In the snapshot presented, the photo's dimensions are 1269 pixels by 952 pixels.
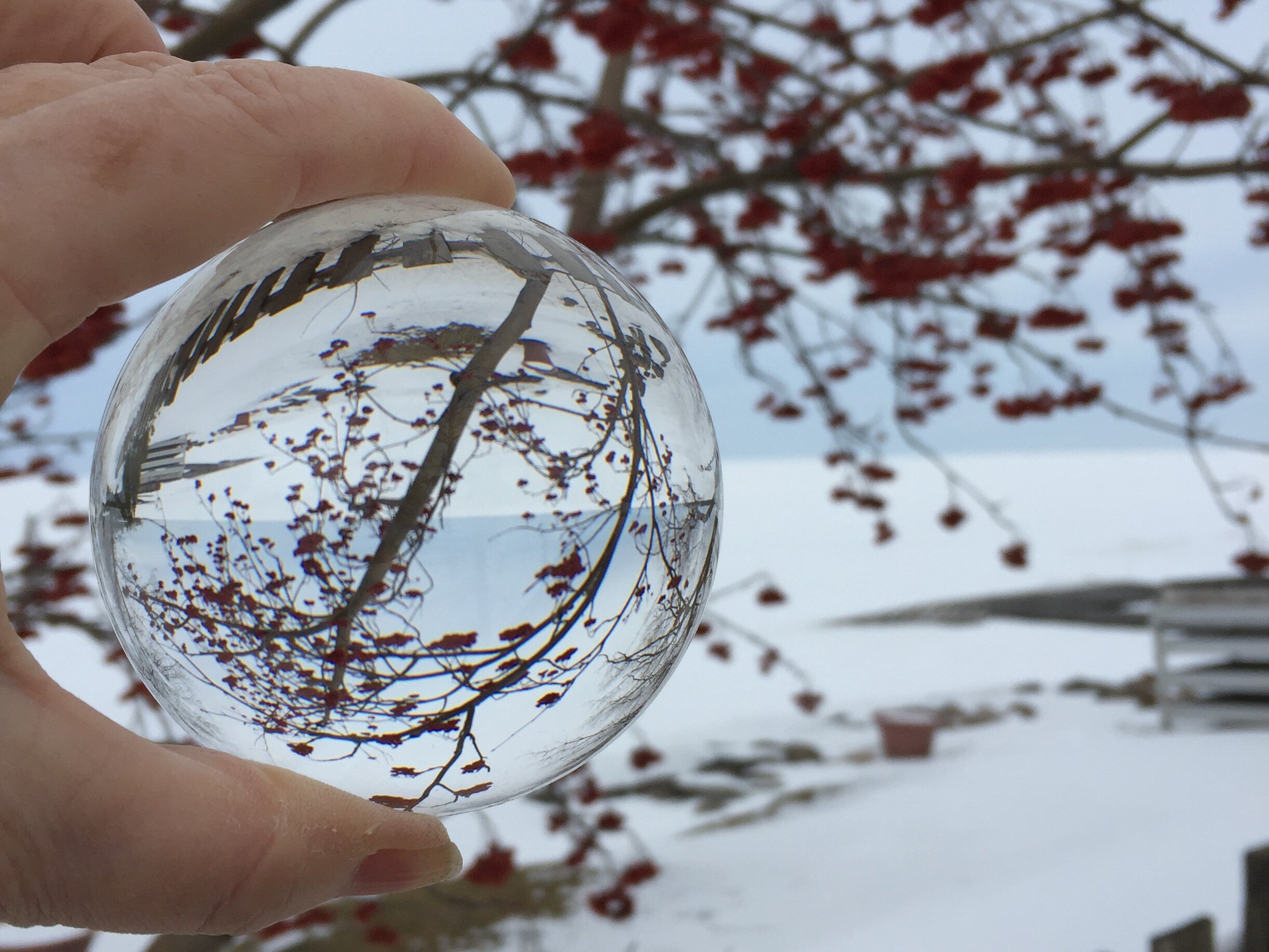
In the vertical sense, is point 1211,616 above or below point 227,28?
below

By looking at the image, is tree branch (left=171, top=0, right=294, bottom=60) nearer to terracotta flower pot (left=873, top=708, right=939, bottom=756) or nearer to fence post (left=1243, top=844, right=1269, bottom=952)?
fence post (left=1243, top=844, right=1269, bottom=952)

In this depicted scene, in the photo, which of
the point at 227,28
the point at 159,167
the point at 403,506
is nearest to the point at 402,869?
the point at 403,506

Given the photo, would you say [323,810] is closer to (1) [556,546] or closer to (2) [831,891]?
(1) [556,546]

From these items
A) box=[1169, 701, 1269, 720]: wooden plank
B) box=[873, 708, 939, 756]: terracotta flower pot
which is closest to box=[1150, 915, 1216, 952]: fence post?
box=[873, 708, 939, 756]: terracotta flower pot

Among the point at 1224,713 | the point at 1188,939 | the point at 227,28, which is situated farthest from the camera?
the point at 1224,713

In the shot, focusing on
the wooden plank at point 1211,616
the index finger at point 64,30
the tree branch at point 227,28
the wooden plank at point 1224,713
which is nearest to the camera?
the index finger at point 64,30

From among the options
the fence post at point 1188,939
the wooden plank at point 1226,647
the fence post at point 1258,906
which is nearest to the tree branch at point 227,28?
the fence post at point 1188,939

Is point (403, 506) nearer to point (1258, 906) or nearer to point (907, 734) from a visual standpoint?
point (1258, 906)

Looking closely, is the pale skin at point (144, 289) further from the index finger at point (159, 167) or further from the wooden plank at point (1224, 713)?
the wooden plank at point (1224, 713)

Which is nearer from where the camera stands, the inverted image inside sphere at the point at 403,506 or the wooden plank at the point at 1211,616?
the inverted image inside sphere at the point at 403,506
